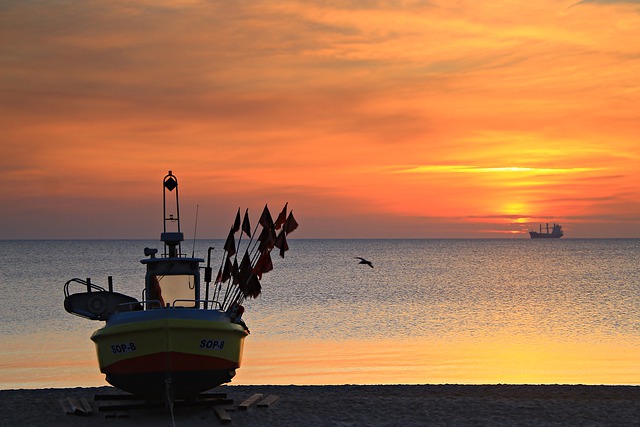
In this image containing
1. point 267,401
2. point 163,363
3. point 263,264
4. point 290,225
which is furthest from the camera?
point 267,401

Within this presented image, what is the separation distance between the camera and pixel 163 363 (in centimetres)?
1623

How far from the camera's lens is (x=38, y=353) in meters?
34.6

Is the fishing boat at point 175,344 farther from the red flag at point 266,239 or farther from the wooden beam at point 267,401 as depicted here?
the wooden beam at point 267,401

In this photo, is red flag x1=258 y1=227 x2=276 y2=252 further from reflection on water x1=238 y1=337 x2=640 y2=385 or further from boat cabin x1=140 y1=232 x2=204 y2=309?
reflection on water x1=238 y1=337 x2=640 y2=385

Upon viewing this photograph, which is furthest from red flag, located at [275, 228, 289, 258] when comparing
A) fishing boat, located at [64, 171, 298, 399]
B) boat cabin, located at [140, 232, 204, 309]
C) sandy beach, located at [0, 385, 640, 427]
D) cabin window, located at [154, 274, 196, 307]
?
sandy beach, located at [0, 385, 640, 427]

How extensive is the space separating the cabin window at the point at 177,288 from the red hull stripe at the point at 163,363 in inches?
80.1

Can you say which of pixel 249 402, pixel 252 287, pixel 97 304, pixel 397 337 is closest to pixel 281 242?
pixel 252 287

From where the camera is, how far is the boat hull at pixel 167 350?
1614 centimetres

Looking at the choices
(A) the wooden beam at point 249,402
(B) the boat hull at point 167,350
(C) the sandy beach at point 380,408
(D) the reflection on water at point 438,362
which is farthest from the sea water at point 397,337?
(B) the boat hull at point 167,350

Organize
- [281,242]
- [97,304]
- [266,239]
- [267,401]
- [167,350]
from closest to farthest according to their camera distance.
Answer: [167,350], [266,239], [281,242], [267,401], [97,304]

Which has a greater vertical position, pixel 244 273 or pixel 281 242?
pixel 281 242

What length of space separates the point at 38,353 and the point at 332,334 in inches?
558

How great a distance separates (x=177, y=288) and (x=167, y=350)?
2316mm

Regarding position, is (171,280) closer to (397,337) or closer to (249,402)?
(249,402)
